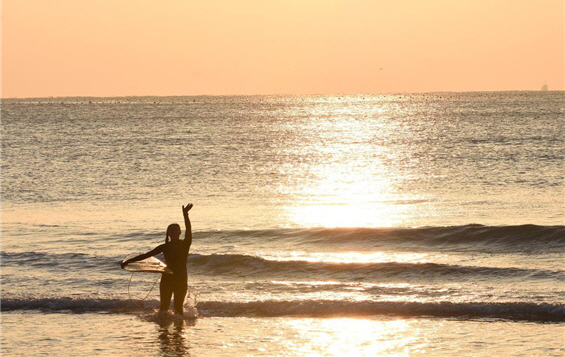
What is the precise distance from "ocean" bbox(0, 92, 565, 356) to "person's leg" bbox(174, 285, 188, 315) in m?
0.19

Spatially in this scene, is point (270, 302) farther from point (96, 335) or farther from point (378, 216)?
point (378, 216)

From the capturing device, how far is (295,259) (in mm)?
20672

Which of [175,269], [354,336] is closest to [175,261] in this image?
[175,269]

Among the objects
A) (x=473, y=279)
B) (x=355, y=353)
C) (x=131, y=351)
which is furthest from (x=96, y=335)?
(x=473, y=279)

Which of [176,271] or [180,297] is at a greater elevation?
[176,271]

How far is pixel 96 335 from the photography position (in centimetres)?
1344

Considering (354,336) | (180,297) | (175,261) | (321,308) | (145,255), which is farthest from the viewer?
(321,308)

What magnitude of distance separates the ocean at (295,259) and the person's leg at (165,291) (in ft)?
0.80

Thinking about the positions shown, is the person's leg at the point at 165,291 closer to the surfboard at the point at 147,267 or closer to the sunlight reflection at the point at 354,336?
the surfboard at the point at 147,267

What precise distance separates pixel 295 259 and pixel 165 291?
680 cm

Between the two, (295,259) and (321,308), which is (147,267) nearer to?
(321,308)

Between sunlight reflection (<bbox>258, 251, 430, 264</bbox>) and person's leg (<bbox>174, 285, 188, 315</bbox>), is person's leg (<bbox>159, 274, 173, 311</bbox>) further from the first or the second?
sunlight reflection (<bbox>258, 251, 430, 264</bbox>)

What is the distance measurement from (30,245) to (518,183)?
21.5 meters

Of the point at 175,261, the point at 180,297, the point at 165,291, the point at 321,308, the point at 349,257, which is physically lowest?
the point at 321,308
